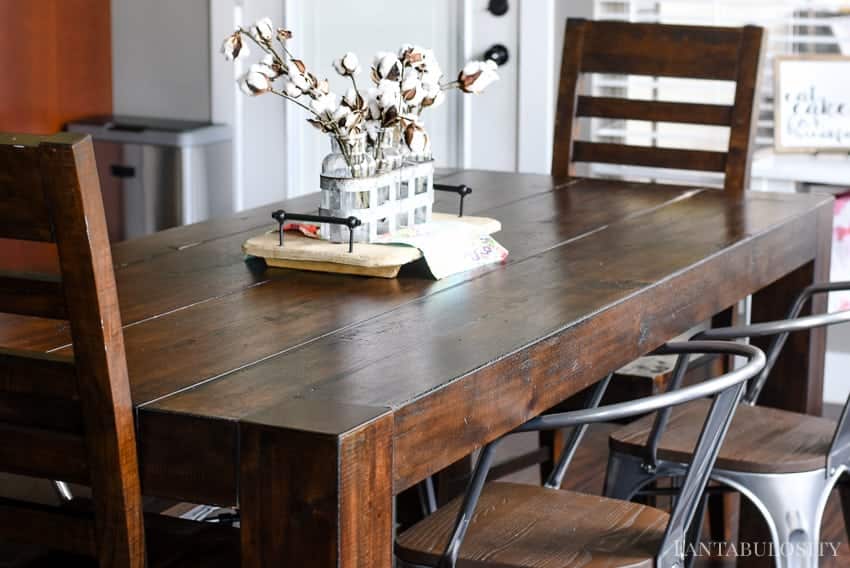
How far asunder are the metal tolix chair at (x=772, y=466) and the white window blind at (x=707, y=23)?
1.84 metres

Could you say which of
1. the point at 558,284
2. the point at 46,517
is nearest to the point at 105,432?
the point at 46,517

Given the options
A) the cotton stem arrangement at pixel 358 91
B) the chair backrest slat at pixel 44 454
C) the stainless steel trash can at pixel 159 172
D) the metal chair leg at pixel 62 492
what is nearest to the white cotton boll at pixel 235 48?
the cotton stem arrangement at pixel 358 91

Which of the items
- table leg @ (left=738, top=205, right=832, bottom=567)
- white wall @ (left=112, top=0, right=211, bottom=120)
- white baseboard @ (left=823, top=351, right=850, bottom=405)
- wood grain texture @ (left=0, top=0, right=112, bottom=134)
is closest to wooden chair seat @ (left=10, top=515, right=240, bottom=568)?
table leg @ (left=738, top=205, right=832, bottom=567)

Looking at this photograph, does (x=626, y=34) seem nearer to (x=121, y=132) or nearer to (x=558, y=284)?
(x=558, y=284)

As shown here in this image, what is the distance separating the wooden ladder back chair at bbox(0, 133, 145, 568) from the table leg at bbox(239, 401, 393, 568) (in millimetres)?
138

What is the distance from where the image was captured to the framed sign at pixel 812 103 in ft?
12.3

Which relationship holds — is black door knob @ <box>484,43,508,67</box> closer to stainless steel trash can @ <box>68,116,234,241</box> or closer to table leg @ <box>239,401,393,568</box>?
stainless steel trash can @ <box>68,116,234,241</box>

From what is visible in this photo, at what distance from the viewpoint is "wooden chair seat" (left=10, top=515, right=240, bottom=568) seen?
167 centimetres

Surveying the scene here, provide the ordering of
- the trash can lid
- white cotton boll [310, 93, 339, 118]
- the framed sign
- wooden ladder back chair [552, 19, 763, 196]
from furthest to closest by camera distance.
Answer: the trash can lid, the framed sign, wooden ladder back chair [552, 19, 763, 196], white cotton boll [310, 93, 339, 118]

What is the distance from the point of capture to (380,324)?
1.77 metres

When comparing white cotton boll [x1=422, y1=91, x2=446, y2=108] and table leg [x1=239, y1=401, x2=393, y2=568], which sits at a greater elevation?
white cotton boll [x1=422, y1=91, x2=446, y2=108]

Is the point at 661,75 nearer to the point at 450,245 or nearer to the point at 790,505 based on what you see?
the point at 450,245

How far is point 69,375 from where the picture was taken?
1379 millimetres

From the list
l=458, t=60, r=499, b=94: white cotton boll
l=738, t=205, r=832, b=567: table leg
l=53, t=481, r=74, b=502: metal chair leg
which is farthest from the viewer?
l=738, t=205, r=832, b=567: table leg
